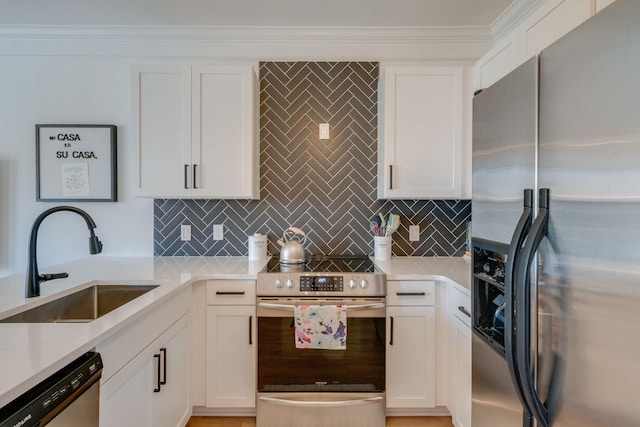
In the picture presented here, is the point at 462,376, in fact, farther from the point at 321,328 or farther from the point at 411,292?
the point at 321,328

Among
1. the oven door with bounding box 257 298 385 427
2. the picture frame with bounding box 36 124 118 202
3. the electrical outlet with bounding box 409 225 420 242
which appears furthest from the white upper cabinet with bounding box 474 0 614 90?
the picture frame with bounding box 36 124 118 202

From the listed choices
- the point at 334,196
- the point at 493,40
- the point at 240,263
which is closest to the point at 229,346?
the point at 240,263

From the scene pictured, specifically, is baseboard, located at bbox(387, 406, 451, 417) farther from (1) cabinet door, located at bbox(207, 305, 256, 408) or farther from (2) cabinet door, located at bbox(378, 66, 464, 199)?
(2) cabinet door, located at bbox(378, 66, 464, 199)

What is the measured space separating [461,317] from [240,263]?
4.72 ft

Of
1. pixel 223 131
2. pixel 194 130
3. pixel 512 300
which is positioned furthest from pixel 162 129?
pixel 512 300

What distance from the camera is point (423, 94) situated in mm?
2297

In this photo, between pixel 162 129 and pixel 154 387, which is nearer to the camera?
pixel 154 387

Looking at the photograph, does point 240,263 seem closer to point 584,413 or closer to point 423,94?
point 423,94

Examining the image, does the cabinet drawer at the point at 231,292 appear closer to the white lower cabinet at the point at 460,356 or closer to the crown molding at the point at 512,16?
the white lower cabinet at the point at 460,356

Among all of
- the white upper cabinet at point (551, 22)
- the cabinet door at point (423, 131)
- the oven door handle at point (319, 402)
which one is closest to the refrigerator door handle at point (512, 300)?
the white upper cabinet at point (551, 22)

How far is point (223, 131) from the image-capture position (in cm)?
228

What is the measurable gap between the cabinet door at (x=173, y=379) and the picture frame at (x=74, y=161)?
1427 millimetres

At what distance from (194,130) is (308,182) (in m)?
0.90

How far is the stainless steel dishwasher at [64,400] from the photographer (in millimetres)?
742
